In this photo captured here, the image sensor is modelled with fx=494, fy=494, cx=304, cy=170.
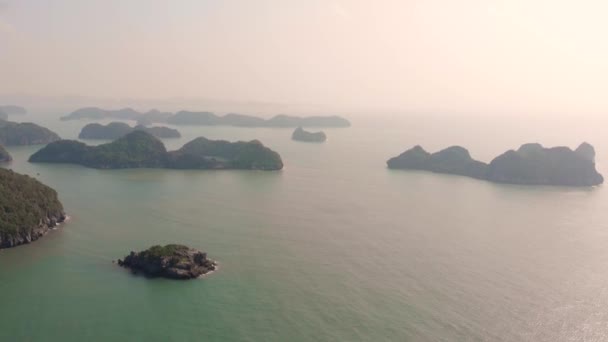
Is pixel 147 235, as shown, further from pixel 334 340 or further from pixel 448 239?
pixel 448 239

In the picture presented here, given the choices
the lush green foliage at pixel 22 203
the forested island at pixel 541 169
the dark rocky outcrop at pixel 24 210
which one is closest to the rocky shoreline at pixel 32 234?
the dark rocky outcrop at pixel 24 210

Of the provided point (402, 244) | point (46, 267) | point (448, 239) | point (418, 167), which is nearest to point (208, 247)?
point (46, 267)

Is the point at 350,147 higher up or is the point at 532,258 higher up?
the point at 350,147

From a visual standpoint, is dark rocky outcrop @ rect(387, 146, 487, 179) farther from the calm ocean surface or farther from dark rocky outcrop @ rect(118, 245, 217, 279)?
dark rocky outcrop @ rect(118, 245, 217, 279)

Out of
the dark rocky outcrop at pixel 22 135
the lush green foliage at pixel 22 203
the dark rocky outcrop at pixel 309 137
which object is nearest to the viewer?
the lush green foliage at pixel 22 203

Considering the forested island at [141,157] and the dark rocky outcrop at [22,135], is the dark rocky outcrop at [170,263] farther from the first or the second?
the dark rocky outcrop at [22,135]

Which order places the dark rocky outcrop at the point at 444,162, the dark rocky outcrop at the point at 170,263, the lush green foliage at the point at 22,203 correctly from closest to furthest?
the dark rocky outcrop at the point at 170,263 → the lush green foliage at the point at 22,203 → the dark rocky outcrop at the point at 444,162
